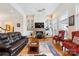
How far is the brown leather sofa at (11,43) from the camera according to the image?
11.8ft

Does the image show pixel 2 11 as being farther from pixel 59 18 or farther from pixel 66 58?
pixel 66 58

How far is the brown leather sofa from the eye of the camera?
361 cm

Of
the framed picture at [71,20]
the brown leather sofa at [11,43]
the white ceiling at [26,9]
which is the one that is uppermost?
the white ceiling at [26,9]

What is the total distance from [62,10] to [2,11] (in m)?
2.52

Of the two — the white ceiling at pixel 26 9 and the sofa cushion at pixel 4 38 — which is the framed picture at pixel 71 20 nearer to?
the white ceiling at pixel 26 9

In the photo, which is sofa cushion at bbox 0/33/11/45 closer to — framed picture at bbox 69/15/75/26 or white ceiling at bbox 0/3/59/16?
white ceiling at bbox 0/3/59/16

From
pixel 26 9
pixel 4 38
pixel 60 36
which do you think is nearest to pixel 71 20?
pixel 60 36

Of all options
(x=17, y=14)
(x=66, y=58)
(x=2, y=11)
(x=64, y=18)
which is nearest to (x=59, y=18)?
(x=64, y=18)

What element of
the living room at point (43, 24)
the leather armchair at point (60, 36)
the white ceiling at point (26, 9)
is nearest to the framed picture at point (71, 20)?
the living room at point (43, 24)

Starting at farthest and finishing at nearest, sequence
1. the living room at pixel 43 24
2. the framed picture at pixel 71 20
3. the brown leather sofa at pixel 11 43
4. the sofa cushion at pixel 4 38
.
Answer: the framed picture at pixel 71 20 < the living room at pixel 43 24 < the sofa cushion at pixel 4 38 < the brown leather sofa at pixel 11 43

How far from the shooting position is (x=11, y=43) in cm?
515

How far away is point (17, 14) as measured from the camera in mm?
5598

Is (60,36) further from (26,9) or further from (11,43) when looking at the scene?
(11,43)

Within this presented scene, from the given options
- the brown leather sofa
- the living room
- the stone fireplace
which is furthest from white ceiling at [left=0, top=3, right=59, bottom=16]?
the stone fireplace
